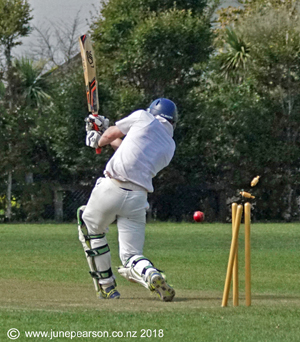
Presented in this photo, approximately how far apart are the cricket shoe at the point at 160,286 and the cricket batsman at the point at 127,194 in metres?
0.22

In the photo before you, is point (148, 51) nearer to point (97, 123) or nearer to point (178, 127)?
point (178, 127)

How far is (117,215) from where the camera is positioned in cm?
773

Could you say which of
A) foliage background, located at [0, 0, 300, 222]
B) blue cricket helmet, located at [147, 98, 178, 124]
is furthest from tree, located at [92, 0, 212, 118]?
blue cricket helmet, located at [147, 98, 178, 124]

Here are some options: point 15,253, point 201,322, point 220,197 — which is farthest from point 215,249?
point 220,197

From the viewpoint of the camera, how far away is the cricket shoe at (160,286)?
718 centimetres

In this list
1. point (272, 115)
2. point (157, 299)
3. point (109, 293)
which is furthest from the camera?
point (272, 115)

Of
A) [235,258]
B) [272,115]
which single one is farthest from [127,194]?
[272,115]

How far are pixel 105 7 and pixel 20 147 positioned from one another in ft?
20.6

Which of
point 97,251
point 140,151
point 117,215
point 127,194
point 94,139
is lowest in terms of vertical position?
point 97,251

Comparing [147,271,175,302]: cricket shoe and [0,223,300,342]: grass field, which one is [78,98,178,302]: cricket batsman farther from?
[0,223,300,342]: grass field

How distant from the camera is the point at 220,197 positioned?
25172 millimetres

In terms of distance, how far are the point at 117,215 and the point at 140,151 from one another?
27.1 inches

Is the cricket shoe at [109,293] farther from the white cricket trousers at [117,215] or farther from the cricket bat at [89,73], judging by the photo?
the cricket bat at [89,73]

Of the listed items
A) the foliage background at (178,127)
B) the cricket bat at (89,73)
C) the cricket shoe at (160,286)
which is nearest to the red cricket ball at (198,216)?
the foliage background at (178,127)
